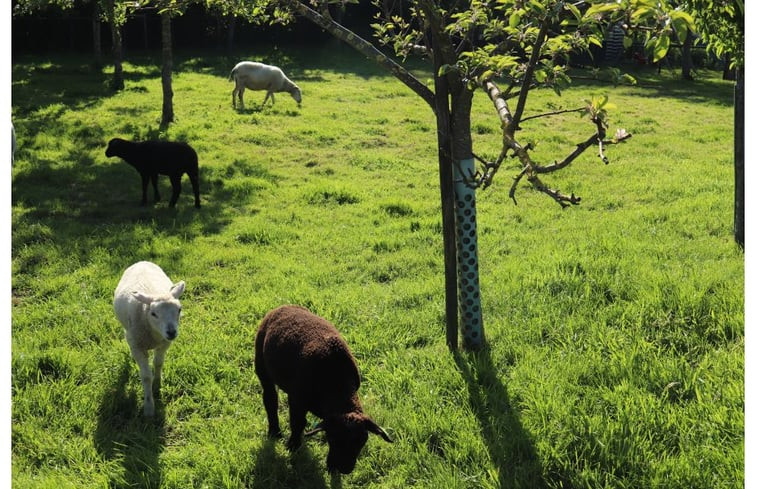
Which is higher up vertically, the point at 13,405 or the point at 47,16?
the point at 47,16

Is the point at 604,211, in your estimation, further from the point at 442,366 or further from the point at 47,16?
the point at 47,16

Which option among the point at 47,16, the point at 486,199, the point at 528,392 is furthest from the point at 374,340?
the point at 47,16

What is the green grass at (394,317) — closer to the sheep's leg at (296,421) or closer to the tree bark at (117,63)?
the sheep's leg at (296,421)

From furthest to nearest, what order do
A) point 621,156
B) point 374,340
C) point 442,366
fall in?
point 621,156 → point 374,340 → point 442,366

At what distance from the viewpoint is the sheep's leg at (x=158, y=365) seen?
478 centimetres

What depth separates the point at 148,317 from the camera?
4516mm

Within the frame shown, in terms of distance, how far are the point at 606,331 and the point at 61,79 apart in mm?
19351

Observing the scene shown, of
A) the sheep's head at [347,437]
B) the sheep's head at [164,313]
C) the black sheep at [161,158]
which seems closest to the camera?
the sheep's head at [347,437]

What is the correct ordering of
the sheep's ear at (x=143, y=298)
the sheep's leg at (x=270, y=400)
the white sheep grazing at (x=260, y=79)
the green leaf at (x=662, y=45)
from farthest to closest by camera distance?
the white sheep grazing at (x=260, y=79) → the sheep's ear at (x=143, y=298) → the sheep's leg at (x=270, y=400) → the green leaf at (x=662, y=45)

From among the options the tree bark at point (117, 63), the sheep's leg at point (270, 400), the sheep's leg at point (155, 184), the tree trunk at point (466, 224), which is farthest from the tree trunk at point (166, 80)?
the sheep's leg at point (270, 400)

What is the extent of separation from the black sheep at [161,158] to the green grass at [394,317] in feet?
1.53

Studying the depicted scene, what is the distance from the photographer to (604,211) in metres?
8.89

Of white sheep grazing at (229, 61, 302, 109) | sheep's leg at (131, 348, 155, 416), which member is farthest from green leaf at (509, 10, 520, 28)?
white sheep grazing at (229, 61, 302, 109)

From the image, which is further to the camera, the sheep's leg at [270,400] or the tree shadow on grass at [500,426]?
the sheep's leg at [270,400]
